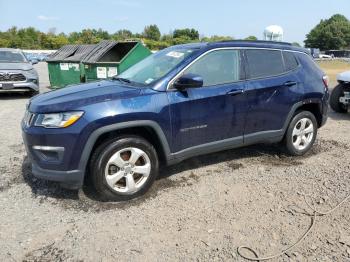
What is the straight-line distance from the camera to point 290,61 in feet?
17.2

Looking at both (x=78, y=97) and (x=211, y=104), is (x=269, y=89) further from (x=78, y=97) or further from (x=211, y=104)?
(x=78, y=97)

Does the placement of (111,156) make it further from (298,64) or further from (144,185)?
(298,64)

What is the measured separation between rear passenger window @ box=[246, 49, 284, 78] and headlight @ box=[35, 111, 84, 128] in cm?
230

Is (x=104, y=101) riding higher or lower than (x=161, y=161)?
higher

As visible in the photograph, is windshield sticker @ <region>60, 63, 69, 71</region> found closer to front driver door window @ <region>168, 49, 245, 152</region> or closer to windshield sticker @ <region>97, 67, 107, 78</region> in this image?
windshield sticker @ <region>97, 67, 107, 78</region>

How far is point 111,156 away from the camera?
3.87 m

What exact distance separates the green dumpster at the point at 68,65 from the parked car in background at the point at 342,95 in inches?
298

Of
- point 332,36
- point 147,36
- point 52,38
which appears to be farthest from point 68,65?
point 332,36

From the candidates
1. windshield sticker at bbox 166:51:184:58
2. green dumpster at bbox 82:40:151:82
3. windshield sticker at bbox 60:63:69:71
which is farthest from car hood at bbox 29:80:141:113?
windshield sticker at bbox 60:63:69:71

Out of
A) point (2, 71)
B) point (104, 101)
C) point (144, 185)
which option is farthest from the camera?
point (2, 71)

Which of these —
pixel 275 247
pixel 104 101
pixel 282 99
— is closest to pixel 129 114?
pixel 104 101

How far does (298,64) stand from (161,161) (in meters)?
2.49

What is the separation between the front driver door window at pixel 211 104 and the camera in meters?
4.18

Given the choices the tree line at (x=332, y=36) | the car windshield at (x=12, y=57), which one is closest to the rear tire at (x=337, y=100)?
the car windshield at (x=12, y=57)
